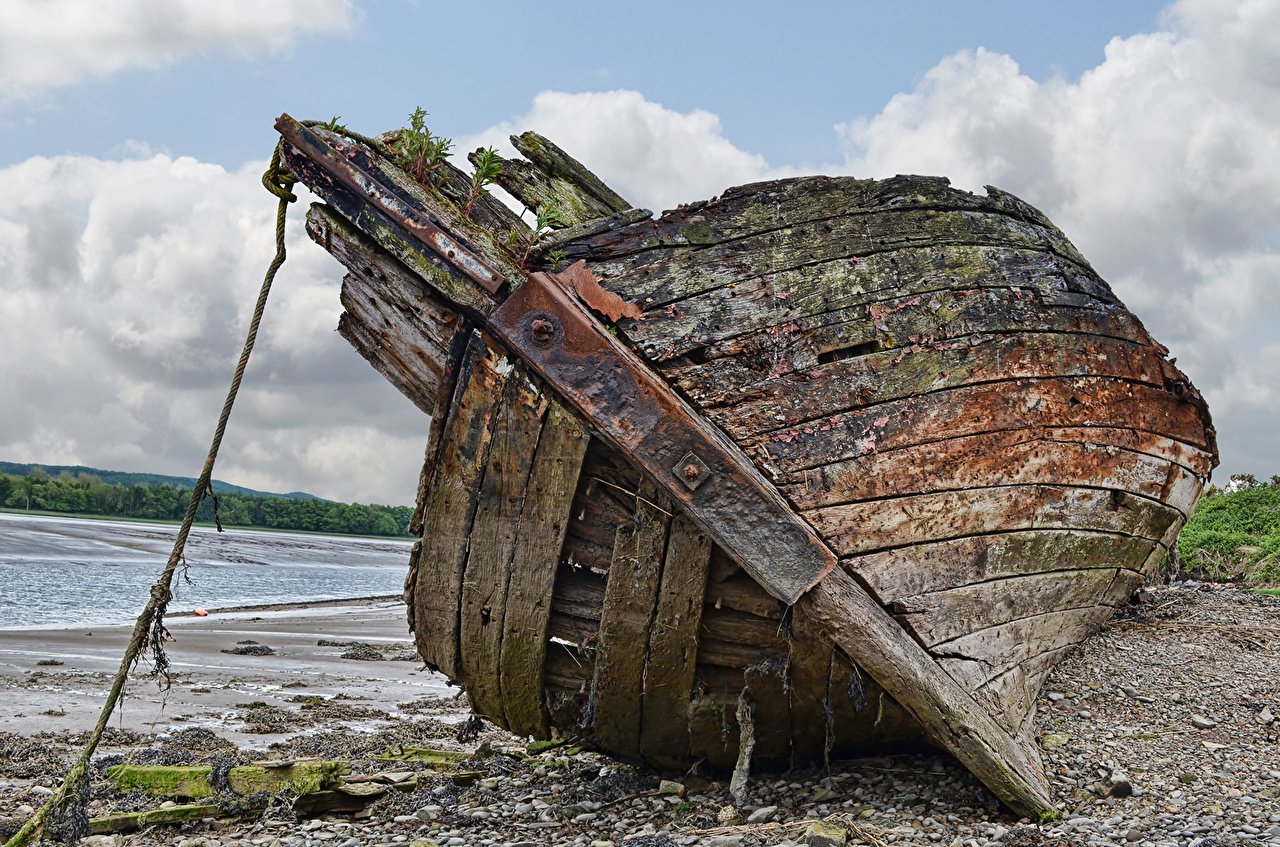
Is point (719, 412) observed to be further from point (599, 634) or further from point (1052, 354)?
point (1052, 354)

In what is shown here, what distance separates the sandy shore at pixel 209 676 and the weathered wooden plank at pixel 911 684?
3.70 meters

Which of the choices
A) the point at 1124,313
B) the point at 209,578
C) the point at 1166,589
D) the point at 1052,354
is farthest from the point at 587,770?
the point at 209,578

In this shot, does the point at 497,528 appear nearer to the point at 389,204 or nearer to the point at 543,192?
the point at 389,204

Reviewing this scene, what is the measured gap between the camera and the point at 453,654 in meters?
4.70

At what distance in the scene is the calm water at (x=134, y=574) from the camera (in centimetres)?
2098

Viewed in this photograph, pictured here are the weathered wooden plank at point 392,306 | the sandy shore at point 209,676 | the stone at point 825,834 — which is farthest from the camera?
the sandy shore at point 209,676

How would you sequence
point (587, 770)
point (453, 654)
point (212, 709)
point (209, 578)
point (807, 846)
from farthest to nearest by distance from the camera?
point (209, 578), point (212, 709), point (587, 770), point (453, 654), point (807, 846)

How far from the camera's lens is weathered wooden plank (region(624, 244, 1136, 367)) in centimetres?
435

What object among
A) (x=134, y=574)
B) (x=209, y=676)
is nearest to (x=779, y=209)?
(x=209, y=676)

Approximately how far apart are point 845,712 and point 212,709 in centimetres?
695

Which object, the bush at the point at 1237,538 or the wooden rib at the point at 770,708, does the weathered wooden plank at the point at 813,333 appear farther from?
the bush at the point at 1237,538

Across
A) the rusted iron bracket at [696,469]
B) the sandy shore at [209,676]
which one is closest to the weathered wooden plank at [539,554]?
the rusted iron bracket at [696,469]

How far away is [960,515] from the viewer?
4.48m

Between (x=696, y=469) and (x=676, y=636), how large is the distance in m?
0.79
